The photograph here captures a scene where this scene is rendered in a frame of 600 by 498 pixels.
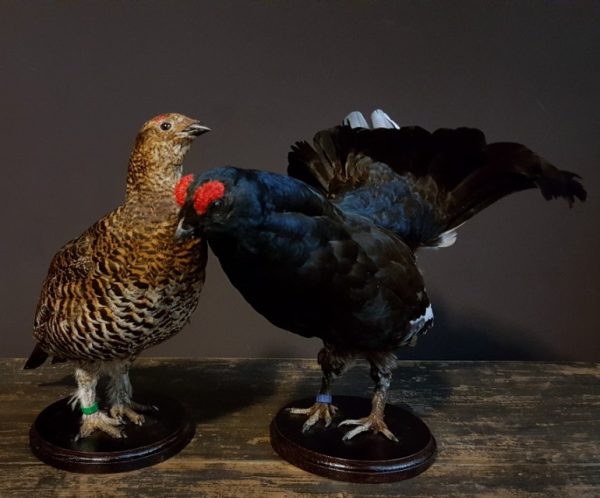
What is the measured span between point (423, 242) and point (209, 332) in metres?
0.56

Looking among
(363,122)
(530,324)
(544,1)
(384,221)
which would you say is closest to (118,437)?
(384,221)

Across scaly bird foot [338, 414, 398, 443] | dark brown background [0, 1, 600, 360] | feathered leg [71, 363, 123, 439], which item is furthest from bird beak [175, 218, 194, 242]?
dark brown background [0, 1, 600, 360]

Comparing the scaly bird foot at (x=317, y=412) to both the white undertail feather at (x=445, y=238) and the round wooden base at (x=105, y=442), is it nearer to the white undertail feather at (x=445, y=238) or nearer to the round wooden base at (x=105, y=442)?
the round wooden base at (x=105, y=442)

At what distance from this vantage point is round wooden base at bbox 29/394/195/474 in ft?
2.57

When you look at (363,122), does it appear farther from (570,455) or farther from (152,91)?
(570,455)

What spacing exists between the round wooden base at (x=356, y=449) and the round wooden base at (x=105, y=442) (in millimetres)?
143

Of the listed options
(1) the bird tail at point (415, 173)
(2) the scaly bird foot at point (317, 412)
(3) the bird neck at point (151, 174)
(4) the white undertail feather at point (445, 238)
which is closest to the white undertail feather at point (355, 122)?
(1) the bird tail at point (415, 173)

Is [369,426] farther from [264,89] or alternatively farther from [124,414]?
[264,89]

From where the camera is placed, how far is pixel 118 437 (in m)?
0.83

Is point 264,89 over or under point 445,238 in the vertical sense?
over

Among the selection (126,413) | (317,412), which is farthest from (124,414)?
(317,412)

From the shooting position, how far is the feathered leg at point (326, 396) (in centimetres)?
89

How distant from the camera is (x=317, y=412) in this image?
908 mm

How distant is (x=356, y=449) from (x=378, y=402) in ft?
0.27
